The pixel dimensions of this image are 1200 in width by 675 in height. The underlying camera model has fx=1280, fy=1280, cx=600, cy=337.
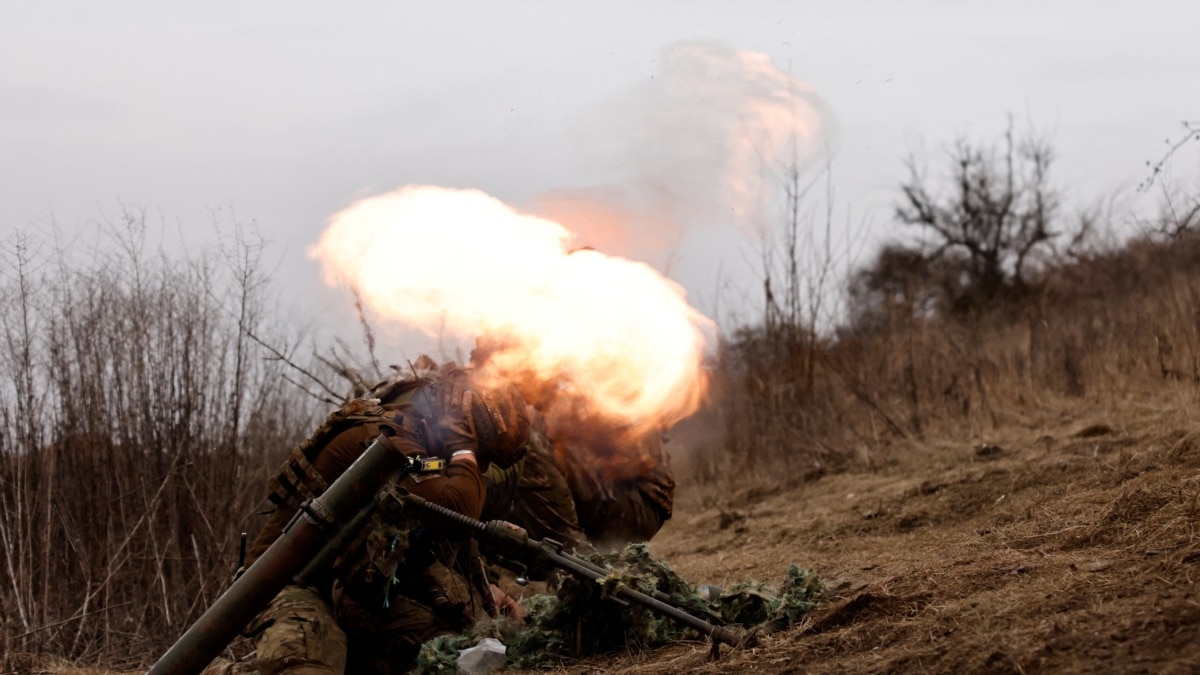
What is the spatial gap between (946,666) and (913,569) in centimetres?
161

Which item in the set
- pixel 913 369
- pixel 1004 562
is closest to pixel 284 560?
pixel 1004 562

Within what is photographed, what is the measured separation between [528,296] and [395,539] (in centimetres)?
201

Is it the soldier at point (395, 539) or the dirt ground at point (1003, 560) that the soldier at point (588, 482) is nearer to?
the dirt ground at point (1003, 560)

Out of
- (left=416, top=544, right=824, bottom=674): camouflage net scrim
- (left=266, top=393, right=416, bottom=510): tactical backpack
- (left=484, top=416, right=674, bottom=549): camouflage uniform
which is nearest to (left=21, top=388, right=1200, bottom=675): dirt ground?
(left=416, top=544, right=824, bottom=674): camouflage net scrim

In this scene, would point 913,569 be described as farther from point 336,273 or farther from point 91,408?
point 91,408

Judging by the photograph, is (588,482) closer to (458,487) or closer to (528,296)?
(528,296)

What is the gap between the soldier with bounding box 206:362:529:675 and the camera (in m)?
5.52

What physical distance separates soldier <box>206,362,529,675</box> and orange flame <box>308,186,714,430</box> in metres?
0.53

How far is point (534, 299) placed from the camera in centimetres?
695

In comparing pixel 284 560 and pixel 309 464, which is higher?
pixel 309 464

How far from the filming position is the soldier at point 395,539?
5523 mm

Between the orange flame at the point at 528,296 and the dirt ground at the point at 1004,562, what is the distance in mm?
1400

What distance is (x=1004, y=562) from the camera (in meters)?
5.15

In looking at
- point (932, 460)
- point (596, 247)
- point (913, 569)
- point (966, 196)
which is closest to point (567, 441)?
point (596, 247)
